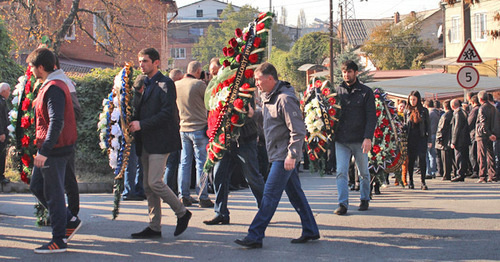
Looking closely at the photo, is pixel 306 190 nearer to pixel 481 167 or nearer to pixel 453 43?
pixel 481 167

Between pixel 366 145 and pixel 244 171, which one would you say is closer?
pixel 244 171

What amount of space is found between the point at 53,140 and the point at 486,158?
463 inches

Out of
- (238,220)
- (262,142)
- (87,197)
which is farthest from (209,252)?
(262,142)

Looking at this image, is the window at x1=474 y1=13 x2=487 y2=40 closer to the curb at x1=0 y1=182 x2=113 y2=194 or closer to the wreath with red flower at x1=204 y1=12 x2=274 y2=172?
the curb at x1=0 y1=182 x2=113 y2=194

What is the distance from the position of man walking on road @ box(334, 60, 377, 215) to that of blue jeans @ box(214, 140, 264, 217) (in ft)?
4.85

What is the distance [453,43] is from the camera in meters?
48.7

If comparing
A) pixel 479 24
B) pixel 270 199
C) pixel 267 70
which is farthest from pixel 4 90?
pixel 479 24

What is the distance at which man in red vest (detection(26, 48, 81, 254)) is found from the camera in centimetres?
650

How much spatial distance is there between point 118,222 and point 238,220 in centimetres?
156

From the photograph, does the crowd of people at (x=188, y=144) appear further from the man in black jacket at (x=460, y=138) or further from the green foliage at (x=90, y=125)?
the man in black jacket at (x=460, y=138)

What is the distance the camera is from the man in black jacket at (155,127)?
7.14 metres

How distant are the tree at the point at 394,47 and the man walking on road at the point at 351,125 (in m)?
51.6

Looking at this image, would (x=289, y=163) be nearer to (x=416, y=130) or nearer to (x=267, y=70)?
(x=267, y=70)

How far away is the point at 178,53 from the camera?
10650 centimetres
